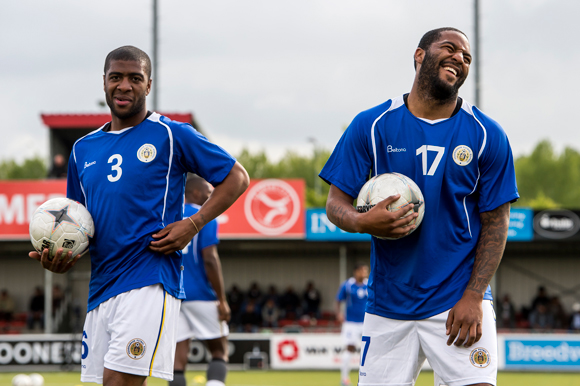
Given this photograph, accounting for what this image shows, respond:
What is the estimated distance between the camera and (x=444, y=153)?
329 centimetres

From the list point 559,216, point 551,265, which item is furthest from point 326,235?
point 551,265

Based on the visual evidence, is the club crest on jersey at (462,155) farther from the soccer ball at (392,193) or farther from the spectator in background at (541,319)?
the spectator in background at (541,319)

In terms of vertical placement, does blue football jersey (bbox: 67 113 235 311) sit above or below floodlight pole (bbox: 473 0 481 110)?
below

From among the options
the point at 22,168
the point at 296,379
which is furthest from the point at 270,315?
the point at 22,168

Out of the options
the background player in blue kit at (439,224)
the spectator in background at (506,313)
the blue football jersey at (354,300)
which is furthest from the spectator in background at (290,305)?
the background player in blue kit at (439,224)

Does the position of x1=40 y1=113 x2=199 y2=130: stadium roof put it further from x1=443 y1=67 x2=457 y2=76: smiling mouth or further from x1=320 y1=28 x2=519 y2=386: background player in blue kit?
x1=443 y1=67 x2=457 y2=76: smiling mouth

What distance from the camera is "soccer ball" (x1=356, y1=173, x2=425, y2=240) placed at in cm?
310

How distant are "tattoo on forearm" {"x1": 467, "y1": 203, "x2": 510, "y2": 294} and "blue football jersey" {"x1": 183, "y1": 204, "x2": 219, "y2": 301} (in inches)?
151

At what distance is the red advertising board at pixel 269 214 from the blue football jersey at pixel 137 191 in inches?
526

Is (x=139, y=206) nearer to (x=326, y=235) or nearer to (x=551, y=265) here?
(x=326, y=235)

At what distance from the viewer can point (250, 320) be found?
20844mm

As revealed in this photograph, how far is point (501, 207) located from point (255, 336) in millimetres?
12327

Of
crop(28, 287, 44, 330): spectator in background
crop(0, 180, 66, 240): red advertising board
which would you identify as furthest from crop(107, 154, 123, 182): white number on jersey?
crop(28, 287, 44, 330): spectator in background

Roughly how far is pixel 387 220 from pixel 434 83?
754 mm
